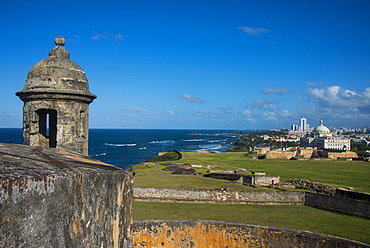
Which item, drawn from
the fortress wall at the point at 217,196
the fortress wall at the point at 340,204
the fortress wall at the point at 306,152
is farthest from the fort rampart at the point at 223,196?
the fortress wall at the point at 306,152

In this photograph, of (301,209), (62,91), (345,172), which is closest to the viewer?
(62,91)

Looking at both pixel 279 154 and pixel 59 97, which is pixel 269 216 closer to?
pixel 59 97

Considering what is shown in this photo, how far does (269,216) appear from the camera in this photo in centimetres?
1405

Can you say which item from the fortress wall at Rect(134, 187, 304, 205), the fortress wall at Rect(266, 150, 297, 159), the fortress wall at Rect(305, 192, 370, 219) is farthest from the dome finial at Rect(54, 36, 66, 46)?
the fortress wall at Rect(266, 150, 297, 159)

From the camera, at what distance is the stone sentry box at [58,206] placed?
107 inches

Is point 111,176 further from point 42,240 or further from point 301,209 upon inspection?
point 301,209

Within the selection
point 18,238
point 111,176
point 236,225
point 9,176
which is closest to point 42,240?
point 18,238

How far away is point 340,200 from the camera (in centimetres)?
1545

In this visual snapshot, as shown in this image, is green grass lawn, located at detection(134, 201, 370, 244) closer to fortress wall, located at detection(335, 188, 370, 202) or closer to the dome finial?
fortress wall, located at detection(335, 188, 370, 202)

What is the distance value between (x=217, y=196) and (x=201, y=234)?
6.59 m

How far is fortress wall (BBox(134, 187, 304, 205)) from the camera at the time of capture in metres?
17.6

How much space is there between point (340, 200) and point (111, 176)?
1418 centimetres

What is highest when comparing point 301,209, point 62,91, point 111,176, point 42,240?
point 62,91

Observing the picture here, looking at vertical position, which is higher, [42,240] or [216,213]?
[42,240]
